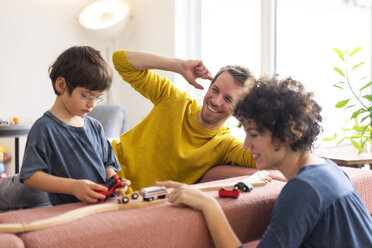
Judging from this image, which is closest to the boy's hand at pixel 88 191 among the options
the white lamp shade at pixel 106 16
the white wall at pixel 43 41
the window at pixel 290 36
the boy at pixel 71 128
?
the boy at pixel 71 128

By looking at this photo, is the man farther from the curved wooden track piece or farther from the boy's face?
the curved wooden track piece

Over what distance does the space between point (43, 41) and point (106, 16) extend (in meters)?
0.63

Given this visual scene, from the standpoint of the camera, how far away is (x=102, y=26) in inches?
155

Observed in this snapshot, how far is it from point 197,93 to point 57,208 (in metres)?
2.75

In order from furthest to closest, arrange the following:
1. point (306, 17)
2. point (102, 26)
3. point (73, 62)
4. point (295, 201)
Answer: point (102, 26) < point (306, 17) < point (73, 62) < point (295, 201)

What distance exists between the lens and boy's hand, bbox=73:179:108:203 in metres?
1.12

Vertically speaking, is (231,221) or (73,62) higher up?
(73,62)

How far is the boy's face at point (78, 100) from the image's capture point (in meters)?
1.33

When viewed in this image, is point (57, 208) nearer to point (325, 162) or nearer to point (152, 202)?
point (152, 202)

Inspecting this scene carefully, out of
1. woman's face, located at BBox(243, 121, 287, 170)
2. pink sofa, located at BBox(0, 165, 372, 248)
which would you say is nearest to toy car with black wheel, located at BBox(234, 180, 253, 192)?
pink sofa, located at BBox(0, 165, 372, 248)

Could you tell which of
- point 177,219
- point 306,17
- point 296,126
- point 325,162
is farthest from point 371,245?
point 306,17

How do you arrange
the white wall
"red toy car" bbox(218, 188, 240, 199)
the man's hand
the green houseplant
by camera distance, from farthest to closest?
the white wall, the man's hand, the green houseplant, "red toy car" bbox(218, 188, 240, 199)

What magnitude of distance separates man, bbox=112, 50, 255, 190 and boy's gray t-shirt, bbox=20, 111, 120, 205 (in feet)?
1.41

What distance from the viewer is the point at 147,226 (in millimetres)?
982
